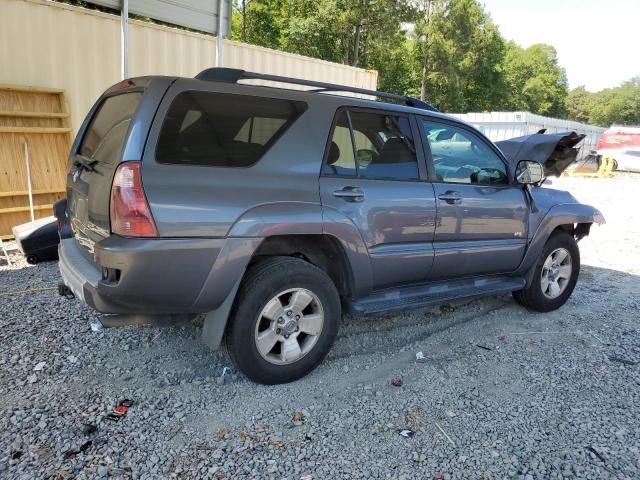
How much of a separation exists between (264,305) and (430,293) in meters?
1.45

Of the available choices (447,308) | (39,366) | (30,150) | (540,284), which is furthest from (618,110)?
(39,366)

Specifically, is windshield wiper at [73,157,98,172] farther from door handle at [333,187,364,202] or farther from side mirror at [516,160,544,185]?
side mirror at [516,160,544,185]

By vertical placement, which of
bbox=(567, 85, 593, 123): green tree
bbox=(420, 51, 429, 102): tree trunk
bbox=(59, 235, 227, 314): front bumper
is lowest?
bbox=(59, 235, 227, 314): front bumper

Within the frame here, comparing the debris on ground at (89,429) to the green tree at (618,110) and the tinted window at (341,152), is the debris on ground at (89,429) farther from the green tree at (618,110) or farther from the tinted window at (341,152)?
the green tree at (618,110)

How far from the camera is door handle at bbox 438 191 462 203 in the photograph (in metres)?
3.69

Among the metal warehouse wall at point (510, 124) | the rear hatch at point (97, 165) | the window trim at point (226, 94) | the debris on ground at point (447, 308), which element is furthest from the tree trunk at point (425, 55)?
the rear hatch at point (97, 165)

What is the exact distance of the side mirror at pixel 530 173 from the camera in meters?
4.17

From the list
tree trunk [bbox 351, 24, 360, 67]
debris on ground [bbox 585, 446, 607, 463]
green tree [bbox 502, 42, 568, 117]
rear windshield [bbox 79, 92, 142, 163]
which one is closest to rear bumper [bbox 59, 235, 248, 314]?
rear windshield [bbox 79, 92, 142, 163]

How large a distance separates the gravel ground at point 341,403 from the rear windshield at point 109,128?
4.71ft

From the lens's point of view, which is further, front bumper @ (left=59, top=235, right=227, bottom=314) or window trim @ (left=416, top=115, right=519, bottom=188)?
window trim @ (left=416, top=115, right=519, bottom=188)

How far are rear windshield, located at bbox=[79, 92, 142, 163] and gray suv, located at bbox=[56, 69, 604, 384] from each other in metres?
0.02

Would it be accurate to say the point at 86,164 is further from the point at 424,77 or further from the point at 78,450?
the point at 424,77

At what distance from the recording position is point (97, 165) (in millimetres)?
2928

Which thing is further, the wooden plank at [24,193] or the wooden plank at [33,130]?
the wooden plank at [24,193]
